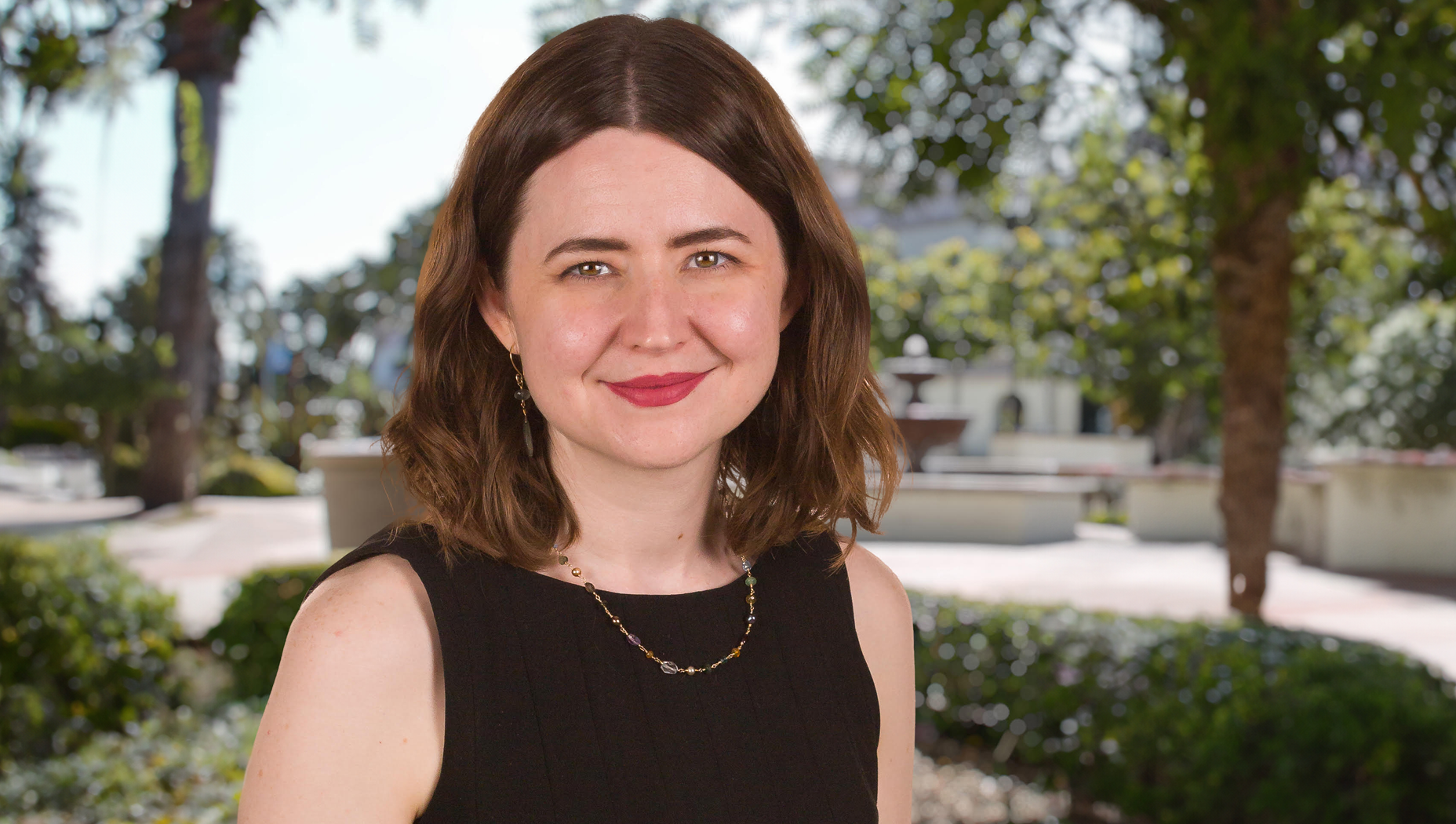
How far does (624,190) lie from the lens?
135 cm

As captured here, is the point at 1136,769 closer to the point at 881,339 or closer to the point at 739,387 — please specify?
the point at 739,387

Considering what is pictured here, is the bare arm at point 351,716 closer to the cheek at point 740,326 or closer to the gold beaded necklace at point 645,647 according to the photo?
the gold beaded necklace at point 645,647

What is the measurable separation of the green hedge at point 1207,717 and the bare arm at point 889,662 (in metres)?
A: 2.78

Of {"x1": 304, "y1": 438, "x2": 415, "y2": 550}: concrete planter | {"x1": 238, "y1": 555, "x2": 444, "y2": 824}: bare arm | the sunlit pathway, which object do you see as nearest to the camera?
{"x1": 238, "y1": 555, "x2": 444, "y2": 824}: bare arm

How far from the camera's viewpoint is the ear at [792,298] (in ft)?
5.38

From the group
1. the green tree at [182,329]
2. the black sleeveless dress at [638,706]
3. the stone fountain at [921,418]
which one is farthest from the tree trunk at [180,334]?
the black sleeveless dress at [638,706]

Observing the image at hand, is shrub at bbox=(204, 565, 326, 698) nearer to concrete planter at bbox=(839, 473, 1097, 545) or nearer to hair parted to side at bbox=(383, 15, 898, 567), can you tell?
hair parted to side at bbox=(383, 15, 898, 567)

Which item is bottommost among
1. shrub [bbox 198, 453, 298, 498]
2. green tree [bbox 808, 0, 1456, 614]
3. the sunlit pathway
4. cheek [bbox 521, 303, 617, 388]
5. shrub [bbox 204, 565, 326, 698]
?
shrub [bbox 198, 453, 298, 498]

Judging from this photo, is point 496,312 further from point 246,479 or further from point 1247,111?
point 246,479

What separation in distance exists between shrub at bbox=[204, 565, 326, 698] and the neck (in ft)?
15.5

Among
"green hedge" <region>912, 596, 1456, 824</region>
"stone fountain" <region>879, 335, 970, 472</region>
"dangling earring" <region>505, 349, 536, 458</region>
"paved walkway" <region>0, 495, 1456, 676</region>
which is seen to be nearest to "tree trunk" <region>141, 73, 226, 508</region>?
"paved walkway" <region>0, 495, 1456, 676</region>

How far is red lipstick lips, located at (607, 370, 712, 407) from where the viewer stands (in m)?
1.39

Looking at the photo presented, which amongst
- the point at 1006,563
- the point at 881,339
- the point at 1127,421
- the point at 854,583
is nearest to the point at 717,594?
the point at 854,583

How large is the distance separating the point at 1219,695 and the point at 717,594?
3.25 metres
